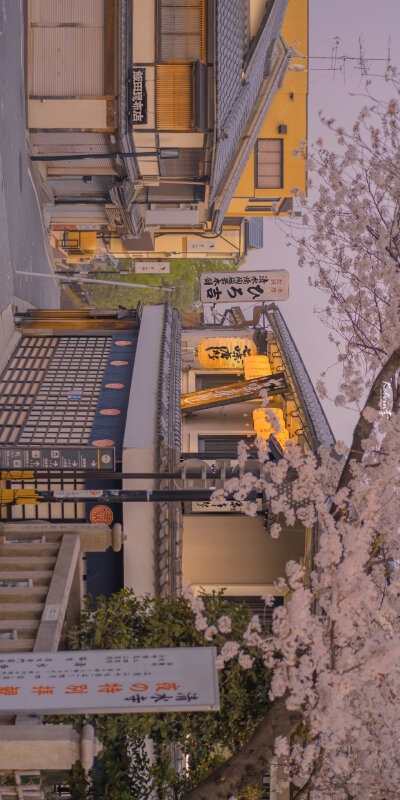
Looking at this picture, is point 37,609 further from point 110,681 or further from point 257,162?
point 257,162

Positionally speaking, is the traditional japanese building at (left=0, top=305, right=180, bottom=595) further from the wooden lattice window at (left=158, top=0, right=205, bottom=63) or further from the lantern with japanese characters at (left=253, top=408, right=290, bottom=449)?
the wooden lattice window at (left=158, top=0, right=205, bottom=63)

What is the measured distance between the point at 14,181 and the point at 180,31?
7179 millimetres

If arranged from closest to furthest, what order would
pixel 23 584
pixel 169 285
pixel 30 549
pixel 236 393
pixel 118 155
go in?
pixel 23 584
pixel 30 549
pixel 236 393
pixel 118 155
pixel 169 285

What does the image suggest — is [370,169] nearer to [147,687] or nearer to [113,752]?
[147,687]

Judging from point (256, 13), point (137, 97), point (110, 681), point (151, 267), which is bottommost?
point (110, 681)

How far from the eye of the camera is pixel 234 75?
22.2m

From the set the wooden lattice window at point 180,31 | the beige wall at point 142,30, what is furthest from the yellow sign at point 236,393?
the beige wall at point 142,30

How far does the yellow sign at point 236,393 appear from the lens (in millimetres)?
18766

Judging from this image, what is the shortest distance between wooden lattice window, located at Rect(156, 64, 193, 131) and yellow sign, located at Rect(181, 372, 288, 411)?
862 cm

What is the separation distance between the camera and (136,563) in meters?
14.2

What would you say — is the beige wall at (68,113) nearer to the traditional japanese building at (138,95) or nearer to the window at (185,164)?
the traditional japanese building at (138,95)

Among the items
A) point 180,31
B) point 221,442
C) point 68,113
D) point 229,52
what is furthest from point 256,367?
point 180,31

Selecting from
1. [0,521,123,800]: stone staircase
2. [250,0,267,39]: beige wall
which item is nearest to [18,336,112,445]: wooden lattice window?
[0,521,123,800]: stone staircase

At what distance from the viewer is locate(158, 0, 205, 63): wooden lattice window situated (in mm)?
20109
